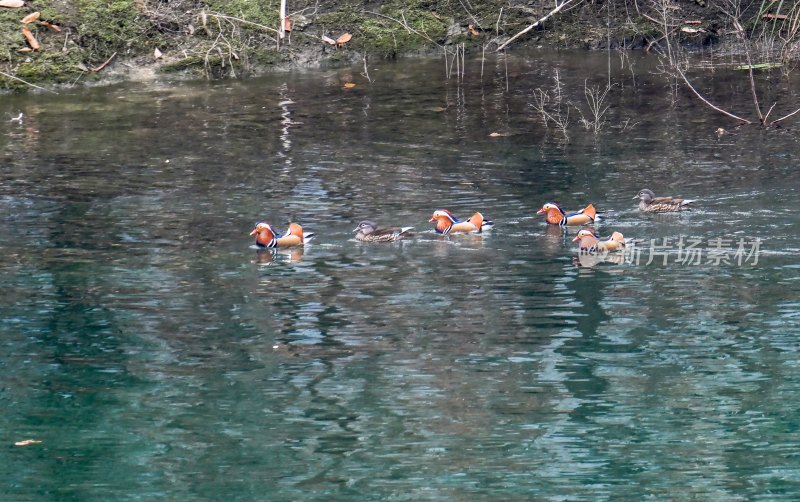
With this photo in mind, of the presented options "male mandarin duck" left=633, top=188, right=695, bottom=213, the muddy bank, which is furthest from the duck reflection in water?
the muddy bank

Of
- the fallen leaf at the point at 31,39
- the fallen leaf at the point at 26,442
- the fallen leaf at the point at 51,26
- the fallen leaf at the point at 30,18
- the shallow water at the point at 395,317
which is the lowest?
the fallen leaf at the point at 26,442

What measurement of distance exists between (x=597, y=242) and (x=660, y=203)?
119 centimetres

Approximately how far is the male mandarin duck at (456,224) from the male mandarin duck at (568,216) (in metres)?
0.64

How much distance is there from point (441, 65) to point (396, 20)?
1.54m

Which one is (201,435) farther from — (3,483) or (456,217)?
(456,217)

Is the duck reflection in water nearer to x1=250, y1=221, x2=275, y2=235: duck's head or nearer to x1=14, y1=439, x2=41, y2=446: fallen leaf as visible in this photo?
x1=250, y1=221, x2=275, y2=235: duck's head

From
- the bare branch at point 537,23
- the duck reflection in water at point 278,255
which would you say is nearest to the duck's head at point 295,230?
the duck reflection in water at point 278,255

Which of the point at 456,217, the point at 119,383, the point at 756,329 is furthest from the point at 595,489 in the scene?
the point at 456,217

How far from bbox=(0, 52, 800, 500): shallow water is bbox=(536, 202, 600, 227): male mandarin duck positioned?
20cm

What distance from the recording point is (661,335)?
31.6 ft

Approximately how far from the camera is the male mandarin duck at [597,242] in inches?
470

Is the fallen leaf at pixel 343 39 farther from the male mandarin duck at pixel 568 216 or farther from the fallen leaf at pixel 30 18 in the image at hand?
the male mandarin duck at pixel 568 216

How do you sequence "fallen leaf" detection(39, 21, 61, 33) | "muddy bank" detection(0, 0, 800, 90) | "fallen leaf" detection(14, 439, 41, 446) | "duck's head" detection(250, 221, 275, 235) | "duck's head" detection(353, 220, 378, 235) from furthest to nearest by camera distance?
"fallen leaf" detection(39, 21, 61, 33)
"muddy bank" detection(0, 0, 800, 90)
"duck's head" detection(353, 220, 378, 235)
"duck's head" detection(250, 221, 275, 235)
"fallen leaf" detection(14, 439, 41, 446)

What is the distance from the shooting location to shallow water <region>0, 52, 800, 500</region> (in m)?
7.68
